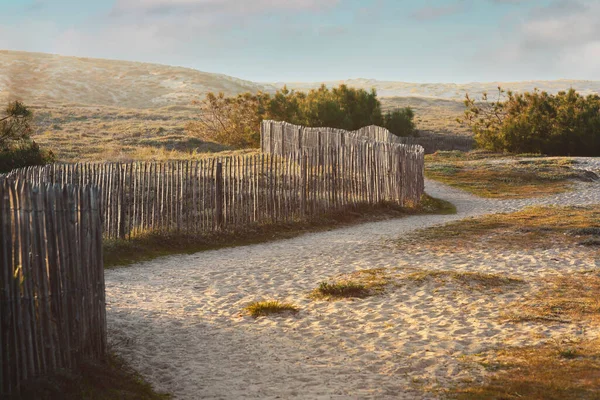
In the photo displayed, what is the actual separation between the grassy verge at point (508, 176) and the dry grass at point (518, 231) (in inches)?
234

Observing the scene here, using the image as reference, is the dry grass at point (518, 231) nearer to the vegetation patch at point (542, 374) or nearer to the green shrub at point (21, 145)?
the vegetation patch at point (542, 374)

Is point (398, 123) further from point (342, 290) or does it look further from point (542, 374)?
point (542, 374)

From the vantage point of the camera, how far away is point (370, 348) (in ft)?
23.0

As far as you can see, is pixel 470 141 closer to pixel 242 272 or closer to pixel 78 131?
pixel 78 131

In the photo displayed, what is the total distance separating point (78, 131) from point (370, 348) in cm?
3958

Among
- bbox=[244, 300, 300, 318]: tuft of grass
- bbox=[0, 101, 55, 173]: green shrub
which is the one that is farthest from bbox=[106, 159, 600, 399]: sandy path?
bbox=[0, 101, 55, 173]: green shrub

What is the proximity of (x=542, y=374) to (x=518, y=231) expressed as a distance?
8932mm

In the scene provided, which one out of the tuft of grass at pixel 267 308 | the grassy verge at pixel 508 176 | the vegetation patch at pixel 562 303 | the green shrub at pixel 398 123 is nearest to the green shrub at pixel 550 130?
the green shrub at pixel 398 123

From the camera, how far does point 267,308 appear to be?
8.41 m

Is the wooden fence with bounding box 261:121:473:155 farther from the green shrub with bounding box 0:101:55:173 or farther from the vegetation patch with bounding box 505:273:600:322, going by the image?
the vegetation patch with bounding box 505:273:600:322

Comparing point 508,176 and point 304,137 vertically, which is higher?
point 304,137

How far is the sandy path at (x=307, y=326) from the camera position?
6145mm

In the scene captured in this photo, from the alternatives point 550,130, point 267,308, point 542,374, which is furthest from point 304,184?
point 550,130

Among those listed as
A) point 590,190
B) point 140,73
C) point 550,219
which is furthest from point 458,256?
point 140,73
